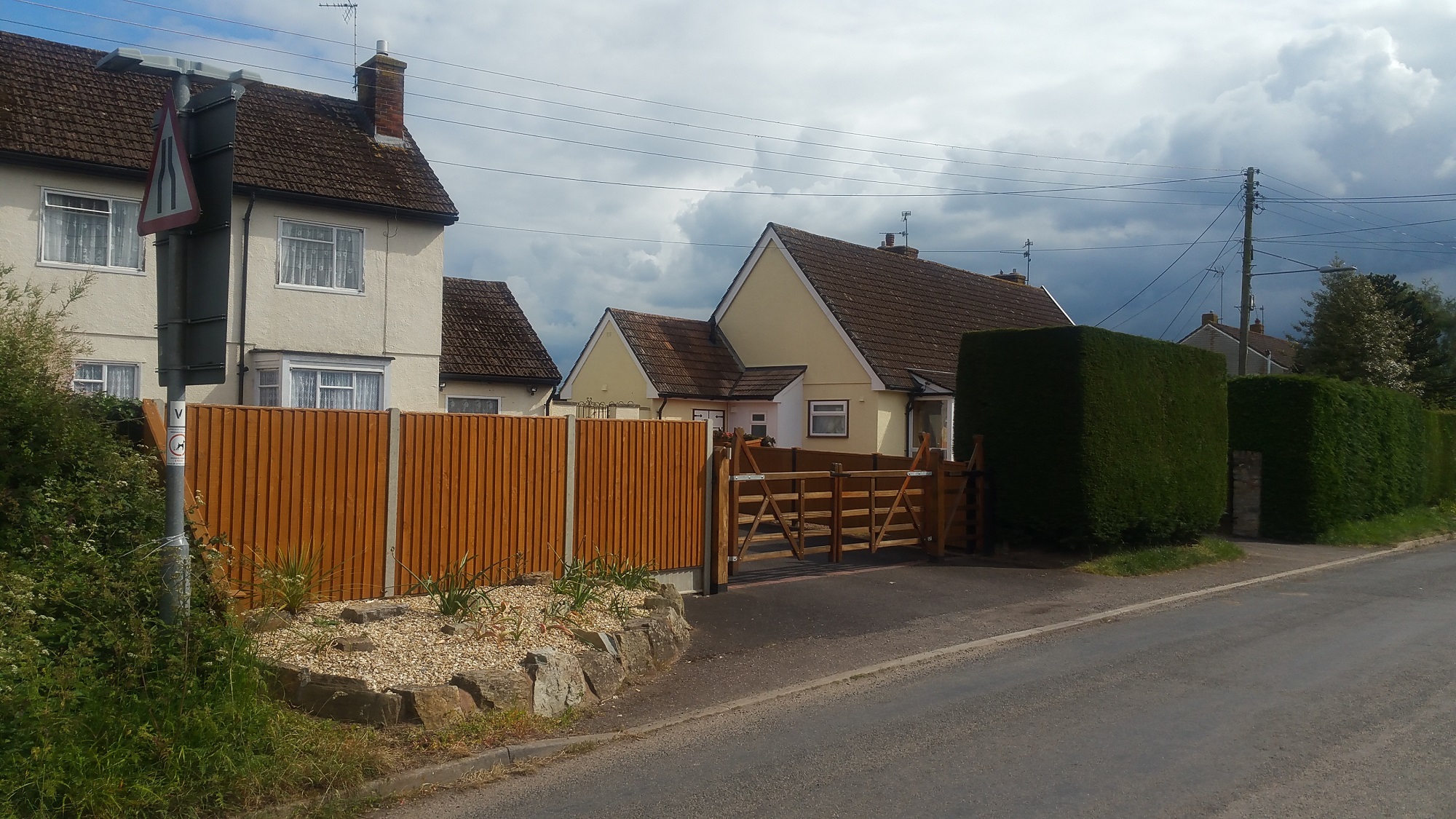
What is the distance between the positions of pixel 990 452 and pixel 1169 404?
3.24m

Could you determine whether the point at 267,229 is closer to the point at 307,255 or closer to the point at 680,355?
the point at 307,255

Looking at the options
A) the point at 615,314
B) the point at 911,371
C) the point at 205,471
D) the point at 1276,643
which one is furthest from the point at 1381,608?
the point at 615,314

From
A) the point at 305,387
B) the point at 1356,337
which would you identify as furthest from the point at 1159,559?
the point at 1356,337

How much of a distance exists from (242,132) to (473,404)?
23.0ft

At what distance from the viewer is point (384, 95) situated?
65.1 feet

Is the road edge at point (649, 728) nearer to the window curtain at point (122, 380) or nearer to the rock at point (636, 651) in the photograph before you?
the rock at point (636, 651)

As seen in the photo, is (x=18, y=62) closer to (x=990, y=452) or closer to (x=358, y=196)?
(x=358, y=196)

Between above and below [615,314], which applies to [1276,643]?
below

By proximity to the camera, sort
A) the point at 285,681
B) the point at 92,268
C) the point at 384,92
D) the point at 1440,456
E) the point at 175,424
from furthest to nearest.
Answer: the point at 1440,456 < the point at 384,92 < the point at 92,268 < the point at 285,681 < the point at 175,424

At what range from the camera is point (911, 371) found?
91.6 ft

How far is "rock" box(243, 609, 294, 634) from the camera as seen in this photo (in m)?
7.13

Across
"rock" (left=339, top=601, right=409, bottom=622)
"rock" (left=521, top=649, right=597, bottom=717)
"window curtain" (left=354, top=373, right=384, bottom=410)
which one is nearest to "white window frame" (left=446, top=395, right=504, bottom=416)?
"window curtain" (left=354, top=373, right=384, bottom=410)

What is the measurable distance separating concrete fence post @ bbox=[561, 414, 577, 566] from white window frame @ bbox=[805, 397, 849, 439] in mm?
17511

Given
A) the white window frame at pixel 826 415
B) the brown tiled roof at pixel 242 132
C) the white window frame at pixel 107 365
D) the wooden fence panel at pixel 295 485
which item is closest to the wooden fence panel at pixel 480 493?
the wooden fence panel at pixel 295 485
